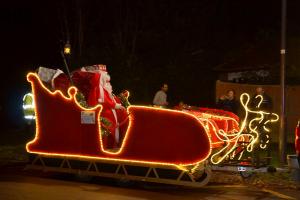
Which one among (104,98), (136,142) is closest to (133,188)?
(136,142)

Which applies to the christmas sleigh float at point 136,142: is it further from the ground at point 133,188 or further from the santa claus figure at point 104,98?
the santa claus figure at point 104,98

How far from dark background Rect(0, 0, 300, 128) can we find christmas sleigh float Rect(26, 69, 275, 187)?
13446 mm

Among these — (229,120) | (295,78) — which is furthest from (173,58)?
(229,120)

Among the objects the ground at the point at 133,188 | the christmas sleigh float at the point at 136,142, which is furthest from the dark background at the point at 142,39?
the christmas sleigh float at the point at 136,142

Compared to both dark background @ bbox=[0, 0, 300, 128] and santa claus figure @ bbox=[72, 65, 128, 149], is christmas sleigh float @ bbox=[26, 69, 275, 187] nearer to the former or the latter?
santa claus figure @ bbox=[72, 65, 128, 149]

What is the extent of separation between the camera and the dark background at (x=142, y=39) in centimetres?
2691

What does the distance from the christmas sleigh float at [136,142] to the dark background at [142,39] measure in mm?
13446

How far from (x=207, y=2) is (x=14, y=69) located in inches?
517

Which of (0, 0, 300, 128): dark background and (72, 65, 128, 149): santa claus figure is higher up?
(0, 0, 300, 128): dark background

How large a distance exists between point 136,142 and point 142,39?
2407 centimetres

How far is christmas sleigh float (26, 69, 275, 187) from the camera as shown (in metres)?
10.4

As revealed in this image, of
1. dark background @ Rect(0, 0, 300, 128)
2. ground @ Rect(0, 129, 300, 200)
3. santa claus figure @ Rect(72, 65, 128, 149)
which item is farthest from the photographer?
dark background @ Rect(0, 0, 300, 128)

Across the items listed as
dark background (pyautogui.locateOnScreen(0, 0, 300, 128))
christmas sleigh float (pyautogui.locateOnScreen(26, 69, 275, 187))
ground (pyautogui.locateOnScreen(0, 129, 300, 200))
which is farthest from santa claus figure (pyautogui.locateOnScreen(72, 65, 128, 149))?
dark background (pyautogui.locateOnScreen(0, 0, 300, 128))

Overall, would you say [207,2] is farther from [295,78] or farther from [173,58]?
[295,78]
